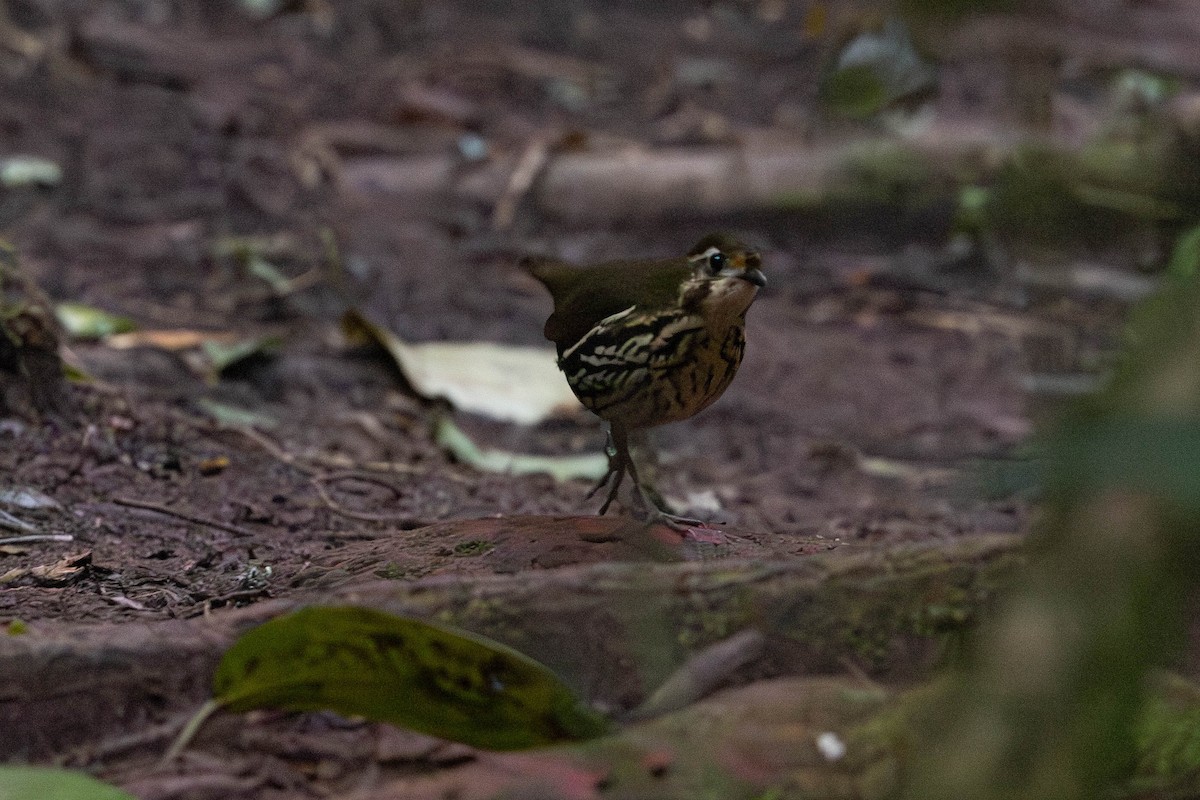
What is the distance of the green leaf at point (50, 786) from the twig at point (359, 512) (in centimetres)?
156

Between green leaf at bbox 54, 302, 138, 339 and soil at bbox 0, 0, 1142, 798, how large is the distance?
0.31 feet

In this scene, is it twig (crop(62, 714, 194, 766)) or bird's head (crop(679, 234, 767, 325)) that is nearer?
twig (crop(62, 714, 194, 766))

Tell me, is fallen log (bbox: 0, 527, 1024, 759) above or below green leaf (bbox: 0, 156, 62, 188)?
above

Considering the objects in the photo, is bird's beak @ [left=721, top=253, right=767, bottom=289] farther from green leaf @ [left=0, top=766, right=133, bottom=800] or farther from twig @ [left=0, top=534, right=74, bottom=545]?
green leaf @ [left=0, top=766, right=133, bottom=800]

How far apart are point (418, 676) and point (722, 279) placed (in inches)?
50.6

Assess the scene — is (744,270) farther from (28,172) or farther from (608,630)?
(28,172)

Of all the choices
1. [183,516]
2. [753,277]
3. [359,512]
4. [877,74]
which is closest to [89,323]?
[359,512]

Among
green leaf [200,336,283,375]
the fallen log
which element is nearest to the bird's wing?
the fallen log

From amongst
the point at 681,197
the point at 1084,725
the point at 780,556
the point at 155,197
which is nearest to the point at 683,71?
the point at 681,197

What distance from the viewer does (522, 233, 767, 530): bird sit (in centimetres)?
291

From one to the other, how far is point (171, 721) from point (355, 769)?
0.90 ft

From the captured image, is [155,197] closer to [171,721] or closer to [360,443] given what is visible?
[360,443]

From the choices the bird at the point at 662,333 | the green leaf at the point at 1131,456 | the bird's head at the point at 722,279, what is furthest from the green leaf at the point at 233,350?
the green leaf at the point at 1131,456

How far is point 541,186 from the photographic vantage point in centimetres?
721
